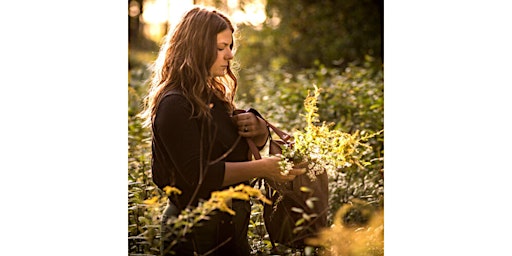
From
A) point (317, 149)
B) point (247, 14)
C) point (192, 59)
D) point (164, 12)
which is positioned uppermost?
point (247, 14)

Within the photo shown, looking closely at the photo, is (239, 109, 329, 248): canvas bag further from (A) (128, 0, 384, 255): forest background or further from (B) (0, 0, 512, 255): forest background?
(B) (0, 0, 512, 255): forest background

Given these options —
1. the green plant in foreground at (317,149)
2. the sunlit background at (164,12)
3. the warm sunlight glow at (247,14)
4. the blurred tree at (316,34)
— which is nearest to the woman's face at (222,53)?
the green plant in foreground at (317,149)

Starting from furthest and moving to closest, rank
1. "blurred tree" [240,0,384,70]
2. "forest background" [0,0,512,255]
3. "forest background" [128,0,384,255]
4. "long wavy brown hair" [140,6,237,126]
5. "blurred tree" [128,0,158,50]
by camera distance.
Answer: "blurred tree" [240,0,384,70], "blurred tree" [128,0,158,50], "forest background" [128,0,384,255], "forest background" [0,0,512,255], "long wavy brown hair" [140,6,237,126]

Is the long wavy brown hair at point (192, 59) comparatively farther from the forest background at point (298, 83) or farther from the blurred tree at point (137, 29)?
the blurred tree at point (137, 29)

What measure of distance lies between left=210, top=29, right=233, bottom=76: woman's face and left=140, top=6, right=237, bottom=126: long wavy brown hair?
2 centimetres

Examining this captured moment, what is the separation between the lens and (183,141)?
2.48m

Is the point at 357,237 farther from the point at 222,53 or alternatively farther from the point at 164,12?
the point at 164,12

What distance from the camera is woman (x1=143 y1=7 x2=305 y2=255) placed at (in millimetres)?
2498

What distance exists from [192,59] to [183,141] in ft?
1.08

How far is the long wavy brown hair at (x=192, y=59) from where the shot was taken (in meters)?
2.59

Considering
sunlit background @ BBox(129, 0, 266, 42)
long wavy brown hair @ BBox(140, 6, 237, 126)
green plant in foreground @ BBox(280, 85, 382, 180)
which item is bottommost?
green plant in foreground @ BBox(280, 85, 382, 180)

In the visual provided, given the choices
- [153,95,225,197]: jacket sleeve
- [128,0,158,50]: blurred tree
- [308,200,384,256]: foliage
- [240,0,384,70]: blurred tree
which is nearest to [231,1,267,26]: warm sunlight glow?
[128,0,158,50]: blurred tree

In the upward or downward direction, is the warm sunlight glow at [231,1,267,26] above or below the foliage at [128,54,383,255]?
above
